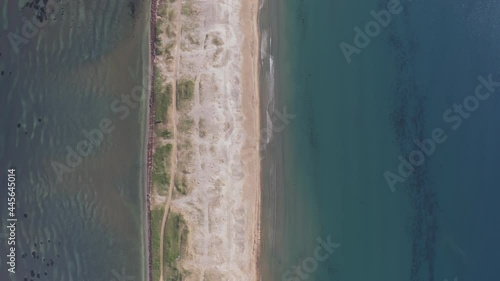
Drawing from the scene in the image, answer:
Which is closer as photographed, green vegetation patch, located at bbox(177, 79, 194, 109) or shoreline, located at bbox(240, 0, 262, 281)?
green vegetation patch, located at bbox(177, 79, 194, 109)

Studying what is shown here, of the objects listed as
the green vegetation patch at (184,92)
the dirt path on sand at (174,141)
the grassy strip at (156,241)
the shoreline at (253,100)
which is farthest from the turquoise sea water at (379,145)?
the grassy strip at (156,241)

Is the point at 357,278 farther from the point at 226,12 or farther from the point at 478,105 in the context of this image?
the point at 226,12

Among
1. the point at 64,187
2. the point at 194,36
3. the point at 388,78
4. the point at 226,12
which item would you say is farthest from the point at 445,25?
the point at 64,187

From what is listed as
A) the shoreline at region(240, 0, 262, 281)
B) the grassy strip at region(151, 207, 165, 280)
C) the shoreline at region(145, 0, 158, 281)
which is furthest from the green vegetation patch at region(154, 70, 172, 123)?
the grassy strip at region(151, 207, 165, 280)

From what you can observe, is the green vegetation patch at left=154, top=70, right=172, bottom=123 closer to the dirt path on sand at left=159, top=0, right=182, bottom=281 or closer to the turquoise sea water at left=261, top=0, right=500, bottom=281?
the dirt path on sand at left=159, top=0, right=182, bottom=281

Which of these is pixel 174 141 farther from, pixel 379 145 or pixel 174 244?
pixel 379 145

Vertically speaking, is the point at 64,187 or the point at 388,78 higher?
the point at 388,78

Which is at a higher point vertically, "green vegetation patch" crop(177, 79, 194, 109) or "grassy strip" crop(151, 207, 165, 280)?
"green vegetation patch" crop(177, 79, 194, 109)
